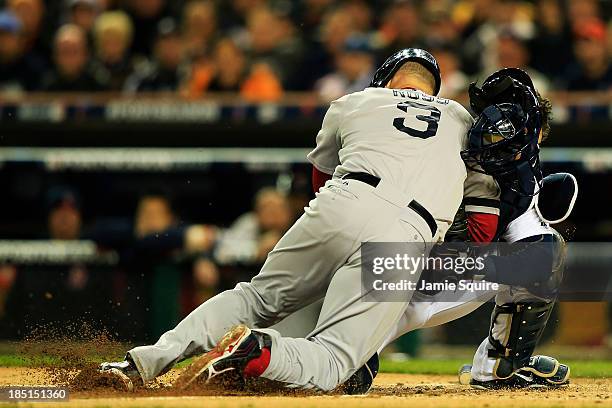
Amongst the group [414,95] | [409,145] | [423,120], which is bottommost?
[409,145]

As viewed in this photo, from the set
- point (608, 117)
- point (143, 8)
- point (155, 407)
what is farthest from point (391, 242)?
point (143, 8)

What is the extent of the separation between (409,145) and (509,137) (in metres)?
0.56

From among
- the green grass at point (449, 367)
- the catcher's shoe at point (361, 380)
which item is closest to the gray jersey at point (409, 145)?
the catcher's shoe at point (361, 380)

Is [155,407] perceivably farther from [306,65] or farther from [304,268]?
[306,65]

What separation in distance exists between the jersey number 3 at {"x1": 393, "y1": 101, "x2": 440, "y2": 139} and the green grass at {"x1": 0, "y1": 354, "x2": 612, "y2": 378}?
2406 millimetres

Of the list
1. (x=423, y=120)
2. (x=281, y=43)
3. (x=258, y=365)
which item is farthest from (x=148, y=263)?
(x=258, y=365)

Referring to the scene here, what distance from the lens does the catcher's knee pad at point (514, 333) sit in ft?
20.2

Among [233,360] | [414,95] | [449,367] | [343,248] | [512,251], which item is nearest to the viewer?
[233,360]

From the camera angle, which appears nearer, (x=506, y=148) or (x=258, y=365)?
(x=258, y=365)

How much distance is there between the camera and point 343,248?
5570 mm

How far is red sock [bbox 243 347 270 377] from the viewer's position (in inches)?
205

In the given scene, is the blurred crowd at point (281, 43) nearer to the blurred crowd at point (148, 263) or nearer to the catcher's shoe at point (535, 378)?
the blurred crowd at point (148, 263)

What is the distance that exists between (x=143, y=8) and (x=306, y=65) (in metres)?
2.16

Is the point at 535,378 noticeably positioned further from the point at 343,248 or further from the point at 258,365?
the point at 258,365
